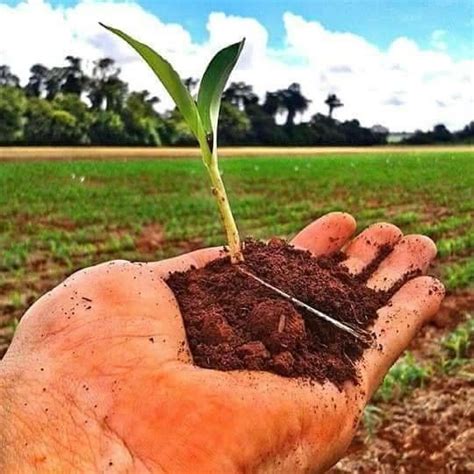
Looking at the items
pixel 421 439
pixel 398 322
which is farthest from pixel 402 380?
pixel 398 322

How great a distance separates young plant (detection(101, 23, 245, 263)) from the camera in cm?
121

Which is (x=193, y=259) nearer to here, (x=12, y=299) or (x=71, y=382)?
(x=71, y=382)

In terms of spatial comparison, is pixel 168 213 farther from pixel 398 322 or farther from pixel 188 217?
pixel 398 322

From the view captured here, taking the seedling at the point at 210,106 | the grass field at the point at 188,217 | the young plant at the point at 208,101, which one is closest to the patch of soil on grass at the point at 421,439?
the grass field at the point at 188,217

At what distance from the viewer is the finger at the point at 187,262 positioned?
4.55 ft

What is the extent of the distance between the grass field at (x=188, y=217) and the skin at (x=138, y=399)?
1.33 meters

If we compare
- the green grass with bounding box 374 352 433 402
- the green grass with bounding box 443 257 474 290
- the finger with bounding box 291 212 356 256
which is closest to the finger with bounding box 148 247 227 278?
the finger with bounding box 291 212 356 256

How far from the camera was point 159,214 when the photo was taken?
8.12 m

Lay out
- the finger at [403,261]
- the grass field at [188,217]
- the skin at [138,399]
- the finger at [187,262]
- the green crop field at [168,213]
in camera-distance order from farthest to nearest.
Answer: the green crop field at [168,213] < the grass field at [188,217] < the finger at [403,261] < the finger at [187,262] < the skin at [138,399]

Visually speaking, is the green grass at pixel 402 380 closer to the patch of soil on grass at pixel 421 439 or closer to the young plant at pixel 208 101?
the patch of soil on grass at pixel 421 439

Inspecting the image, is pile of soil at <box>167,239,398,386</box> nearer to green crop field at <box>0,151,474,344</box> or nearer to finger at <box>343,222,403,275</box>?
finger at <box>343,222,403,275</box>

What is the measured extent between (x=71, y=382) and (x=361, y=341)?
0.46 m

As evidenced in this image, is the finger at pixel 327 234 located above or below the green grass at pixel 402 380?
above

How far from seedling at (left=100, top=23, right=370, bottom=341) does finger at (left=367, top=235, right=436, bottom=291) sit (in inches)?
10.9
